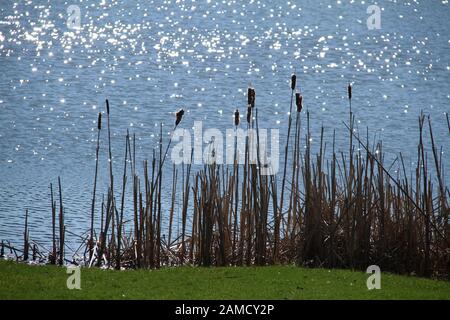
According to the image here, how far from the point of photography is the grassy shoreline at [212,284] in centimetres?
578

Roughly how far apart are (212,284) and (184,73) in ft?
42.1

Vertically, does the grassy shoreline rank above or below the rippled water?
below

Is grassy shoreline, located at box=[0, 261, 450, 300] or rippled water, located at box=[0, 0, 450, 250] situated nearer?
grassy shoreline, located at box=[0, 261, 450, 300]

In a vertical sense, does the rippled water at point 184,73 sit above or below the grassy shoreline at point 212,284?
above

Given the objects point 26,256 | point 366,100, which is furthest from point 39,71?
point 26,256

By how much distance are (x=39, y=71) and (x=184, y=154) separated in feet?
22.2

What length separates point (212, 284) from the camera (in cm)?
609

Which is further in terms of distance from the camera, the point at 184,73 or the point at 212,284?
the point at 184,73

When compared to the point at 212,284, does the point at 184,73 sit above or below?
above

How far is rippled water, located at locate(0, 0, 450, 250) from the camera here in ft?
43.5

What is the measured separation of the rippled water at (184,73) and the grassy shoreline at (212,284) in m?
2.75

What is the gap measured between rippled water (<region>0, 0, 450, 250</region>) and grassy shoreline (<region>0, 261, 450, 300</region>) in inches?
108

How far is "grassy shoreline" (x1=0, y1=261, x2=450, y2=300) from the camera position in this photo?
19.0 ft

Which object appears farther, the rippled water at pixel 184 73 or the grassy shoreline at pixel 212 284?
the rippled water at pixel 184 73
